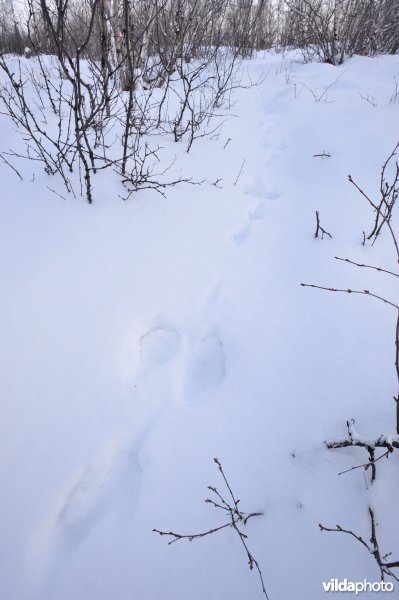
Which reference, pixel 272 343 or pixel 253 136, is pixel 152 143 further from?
pixel 272 343

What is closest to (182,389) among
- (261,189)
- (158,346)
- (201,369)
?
(201,369)

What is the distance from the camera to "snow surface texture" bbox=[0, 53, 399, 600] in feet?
2.92

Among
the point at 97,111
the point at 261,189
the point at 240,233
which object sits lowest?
the point at 240,233

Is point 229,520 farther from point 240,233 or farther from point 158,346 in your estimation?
point 240,233

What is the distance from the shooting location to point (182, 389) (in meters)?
1.29

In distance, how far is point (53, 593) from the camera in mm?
863

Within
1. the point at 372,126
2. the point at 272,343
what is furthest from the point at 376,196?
the point at 272,343

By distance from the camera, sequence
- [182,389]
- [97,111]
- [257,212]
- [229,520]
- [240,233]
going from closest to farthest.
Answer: [229,520]
[182,389]
[97,111]
[240,233]
[257,212]

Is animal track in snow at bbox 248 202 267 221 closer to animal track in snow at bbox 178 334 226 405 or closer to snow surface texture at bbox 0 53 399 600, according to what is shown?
snow surface texture at bbox 0 53 399 600

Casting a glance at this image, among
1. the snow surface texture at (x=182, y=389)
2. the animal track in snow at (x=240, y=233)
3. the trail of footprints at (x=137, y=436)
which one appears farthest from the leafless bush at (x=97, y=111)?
the trail of footprints at (x=137, y=436)

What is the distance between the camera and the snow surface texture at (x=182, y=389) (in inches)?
35.1

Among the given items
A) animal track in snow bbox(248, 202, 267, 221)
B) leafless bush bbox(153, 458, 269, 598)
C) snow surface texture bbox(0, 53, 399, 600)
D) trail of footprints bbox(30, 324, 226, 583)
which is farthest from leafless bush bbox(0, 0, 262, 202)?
leafless bush bbox(153, 458, 269, 598)

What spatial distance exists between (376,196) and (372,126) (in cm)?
118

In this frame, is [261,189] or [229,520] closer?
[229,520]
